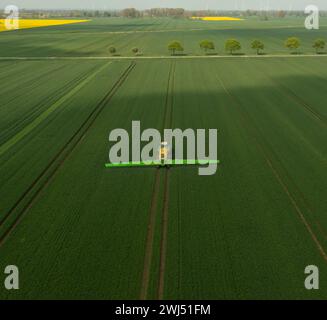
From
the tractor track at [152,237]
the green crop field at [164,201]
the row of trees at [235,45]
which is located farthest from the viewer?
the row of trees at [235,45]

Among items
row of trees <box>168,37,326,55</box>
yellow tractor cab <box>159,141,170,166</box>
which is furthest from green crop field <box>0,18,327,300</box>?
row of trees <box>168,37,326,55</box>

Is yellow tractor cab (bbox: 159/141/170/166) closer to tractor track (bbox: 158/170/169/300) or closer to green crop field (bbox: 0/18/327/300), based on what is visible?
green crop field (bbox: 0/18/327/300)

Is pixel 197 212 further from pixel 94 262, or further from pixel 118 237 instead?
pixel 94 262

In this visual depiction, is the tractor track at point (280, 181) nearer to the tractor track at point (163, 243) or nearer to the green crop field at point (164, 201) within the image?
the green crop field at point (164, 201)

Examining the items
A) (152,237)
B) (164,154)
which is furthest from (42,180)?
(152,237)

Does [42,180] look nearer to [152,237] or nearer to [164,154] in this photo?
[164,154]

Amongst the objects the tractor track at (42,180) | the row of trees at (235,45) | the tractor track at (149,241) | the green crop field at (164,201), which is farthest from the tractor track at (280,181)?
the row of trees at (235,45)

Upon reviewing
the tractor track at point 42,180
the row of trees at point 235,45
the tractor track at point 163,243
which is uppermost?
the row of trees at point 235,45
